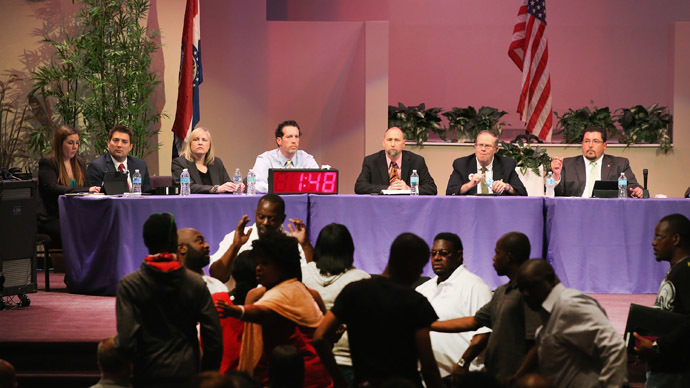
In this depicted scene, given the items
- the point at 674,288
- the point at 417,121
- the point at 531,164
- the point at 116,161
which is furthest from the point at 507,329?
the point at 417,121

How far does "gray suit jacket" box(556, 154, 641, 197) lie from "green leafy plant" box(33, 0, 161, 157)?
4.76 m

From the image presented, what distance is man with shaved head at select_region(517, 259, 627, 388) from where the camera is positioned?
3.26m

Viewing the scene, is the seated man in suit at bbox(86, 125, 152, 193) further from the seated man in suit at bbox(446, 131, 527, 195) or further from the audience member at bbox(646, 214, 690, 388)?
the audience member at bbox(646, 214, 690, 388)

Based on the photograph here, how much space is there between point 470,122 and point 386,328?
7831 mm

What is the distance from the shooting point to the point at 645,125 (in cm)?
1070

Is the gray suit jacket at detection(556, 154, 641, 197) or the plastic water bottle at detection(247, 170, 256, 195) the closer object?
the plastic water bottle at detection(247, 170, 256, 195)

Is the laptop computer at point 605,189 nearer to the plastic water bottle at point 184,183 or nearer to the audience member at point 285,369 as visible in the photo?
the plastic water bottle at point 184,183

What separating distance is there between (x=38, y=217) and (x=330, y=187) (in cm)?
270

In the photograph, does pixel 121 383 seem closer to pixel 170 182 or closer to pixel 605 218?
pixel 605 218

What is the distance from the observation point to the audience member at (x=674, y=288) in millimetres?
3799

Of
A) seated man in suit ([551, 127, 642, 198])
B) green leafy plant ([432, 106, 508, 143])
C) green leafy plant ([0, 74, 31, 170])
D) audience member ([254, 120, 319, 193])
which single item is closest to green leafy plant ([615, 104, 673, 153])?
green leafy plant ([432, 106, 508, 143])

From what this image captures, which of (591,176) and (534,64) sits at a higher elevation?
(534,64)

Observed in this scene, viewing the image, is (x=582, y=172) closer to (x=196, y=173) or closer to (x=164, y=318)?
(x=196, y=173)

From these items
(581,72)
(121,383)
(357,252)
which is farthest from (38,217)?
(581,72)
